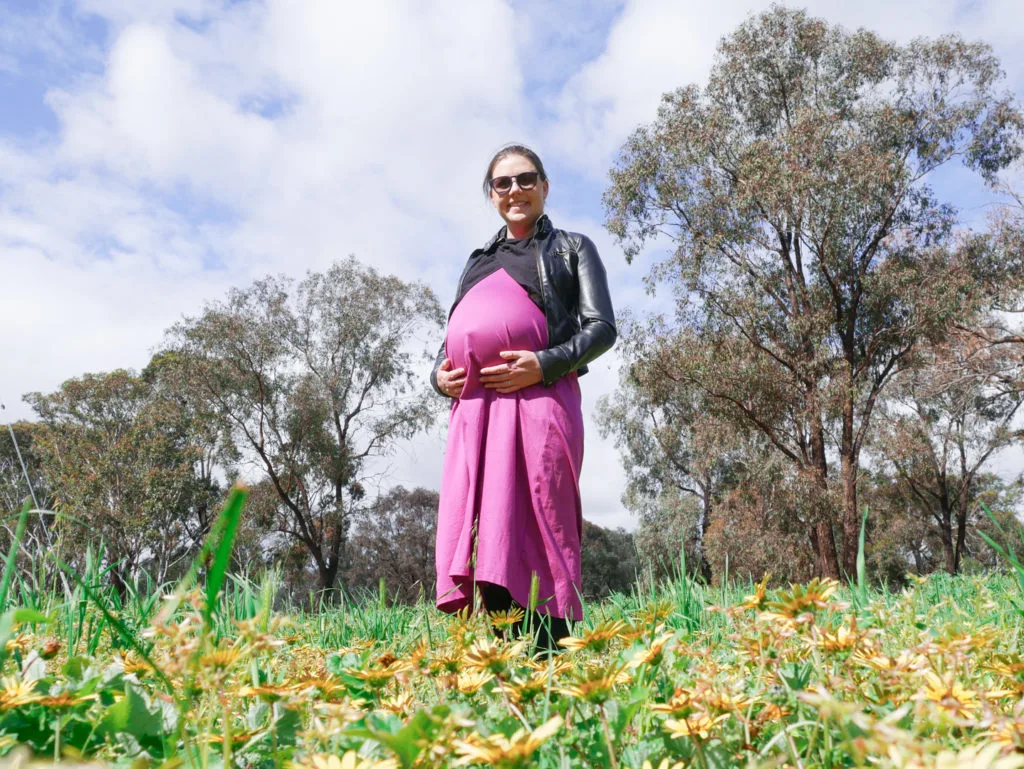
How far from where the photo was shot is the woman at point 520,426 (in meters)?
2.13

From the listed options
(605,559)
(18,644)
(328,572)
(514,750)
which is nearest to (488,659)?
(514,750)

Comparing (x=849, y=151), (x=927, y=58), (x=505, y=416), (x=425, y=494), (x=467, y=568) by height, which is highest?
(x=927, y=58)

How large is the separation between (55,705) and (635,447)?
2254 centimetres

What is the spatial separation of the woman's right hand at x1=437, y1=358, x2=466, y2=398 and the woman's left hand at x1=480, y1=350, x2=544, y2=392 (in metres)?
0.13

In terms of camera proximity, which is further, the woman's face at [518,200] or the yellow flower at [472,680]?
the woman's face at [518,200]

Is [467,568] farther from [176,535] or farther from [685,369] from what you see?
[176,535]

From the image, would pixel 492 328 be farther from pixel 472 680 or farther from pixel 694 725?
pixel 694 725

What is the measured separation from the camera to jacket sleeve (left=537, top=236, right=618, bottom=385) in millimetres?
2273

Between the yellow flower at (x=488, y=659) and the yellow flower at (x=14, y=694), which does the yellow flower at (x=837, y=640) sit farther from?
the yellow flower at (x=14, y=694)

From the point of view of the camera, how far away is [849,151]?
12984mm

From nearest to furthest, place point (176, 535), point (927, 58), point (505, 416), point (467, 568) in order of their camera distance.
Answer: point (467, 568) < point (505, 416) < point (927, 58) < point (176, 535)

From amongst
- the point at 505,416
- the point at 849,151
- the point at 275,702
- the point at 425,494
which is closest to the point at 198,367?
the point at 425,494

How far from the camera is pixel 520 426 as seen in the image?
2275mm

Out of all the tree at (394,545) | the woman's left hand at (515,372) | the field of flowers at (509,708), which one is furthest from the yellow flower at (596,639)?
the tree at (394,545)
